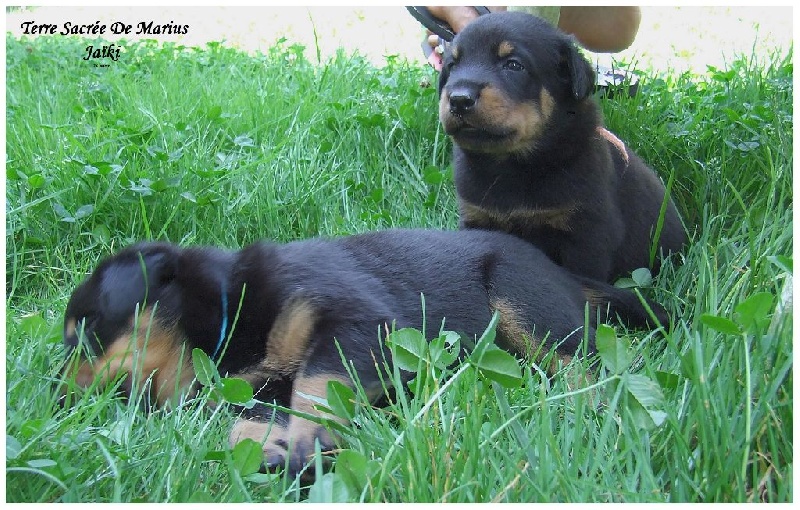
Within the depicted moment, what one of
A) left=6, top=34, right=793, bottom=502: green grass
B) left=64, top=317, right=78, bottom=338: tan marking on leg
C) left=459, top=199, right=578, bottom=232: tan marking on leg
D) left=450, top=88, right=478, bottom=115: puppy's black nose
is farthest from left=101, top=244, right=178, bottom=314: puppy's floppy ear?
left=459, top=199, right=578, bottom=232: tan marking on leg

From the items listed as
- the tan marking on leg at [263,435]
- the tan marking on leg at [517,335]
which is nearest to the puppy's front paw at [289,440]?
the tan marking on leg at [263,435]

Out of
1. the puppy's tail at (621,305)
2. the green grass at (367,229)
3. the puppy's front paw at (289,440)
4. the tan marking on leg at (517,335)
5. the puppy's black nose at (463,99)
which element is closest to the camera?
the green grass at (367,229)

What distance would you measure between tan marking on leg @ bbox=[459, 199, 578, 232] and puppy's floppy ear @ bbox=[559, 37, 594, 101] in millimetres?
461

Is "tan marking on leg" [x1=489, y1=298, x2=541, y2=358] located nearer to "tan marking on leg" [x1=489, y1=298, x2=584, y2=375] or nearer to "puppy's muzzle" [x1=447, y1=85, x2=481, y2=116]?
"tan marking on leg" [x1=489, y1=298, x2=584, y2=375]

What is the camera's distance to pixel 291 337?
226 cm

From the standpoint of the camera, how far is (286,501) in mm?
1737

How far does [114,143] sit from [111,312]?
1861 mm

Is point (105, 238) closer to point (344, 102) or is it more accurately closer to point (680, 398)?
point (344, 102)

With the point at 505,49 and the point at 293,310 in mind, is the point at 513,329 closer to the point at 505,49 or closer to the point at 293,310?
the point at 293,310

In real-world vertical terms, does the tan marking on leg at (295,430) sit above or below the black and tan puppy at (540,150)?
below

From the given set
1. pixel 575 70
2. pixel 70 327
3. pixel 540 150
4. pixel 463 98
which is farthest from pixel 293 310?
pixel 575 70

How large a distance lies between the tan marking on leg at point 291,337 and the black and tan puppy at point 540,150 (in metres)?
1.12

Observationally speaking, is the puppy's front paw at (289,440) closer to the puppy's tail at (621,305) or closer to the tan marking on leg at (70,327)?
the tan marking on leg at (70,327)

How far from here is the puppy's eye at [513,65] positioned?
10.0 ft
